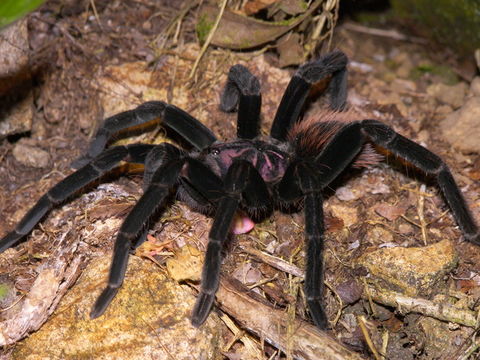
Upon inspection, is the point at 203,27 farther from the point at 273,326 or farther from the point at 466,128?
the point at 273,326

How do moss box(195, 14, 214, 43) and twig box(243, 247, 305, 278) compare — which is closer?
twig box(243, 247, 305, 278)

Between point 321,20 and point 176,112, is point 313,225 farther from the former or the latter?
point 321,20

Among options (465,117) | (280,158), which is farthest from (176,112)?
(465,117)

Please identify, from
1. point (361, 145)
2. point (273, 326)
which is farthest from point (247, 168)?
point (273, 326)

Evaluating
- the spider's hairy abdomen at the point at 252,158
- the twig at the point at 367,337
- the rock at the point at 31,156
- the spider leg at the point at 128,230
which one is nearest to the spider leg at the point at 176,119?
the spider's hairy abdomen at the point at 252,158

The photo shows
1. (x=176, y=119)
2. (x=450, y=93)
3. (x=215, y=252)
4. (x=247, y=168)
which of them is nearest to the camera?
(x=215, y=252)

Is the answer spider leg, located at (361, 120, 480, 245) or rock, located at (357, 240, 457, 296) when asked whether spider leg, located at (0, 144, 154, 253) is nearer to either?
spider leg, located at (361, 120, 480, 245)

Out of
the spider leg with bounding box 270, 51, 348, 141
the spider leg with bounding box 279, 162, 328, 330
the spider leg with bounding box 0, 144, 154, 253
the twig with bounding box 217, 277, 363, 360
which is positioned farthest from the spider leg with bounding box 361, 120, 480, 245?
the spider leg with bounding box 0, 144, 154, 253
